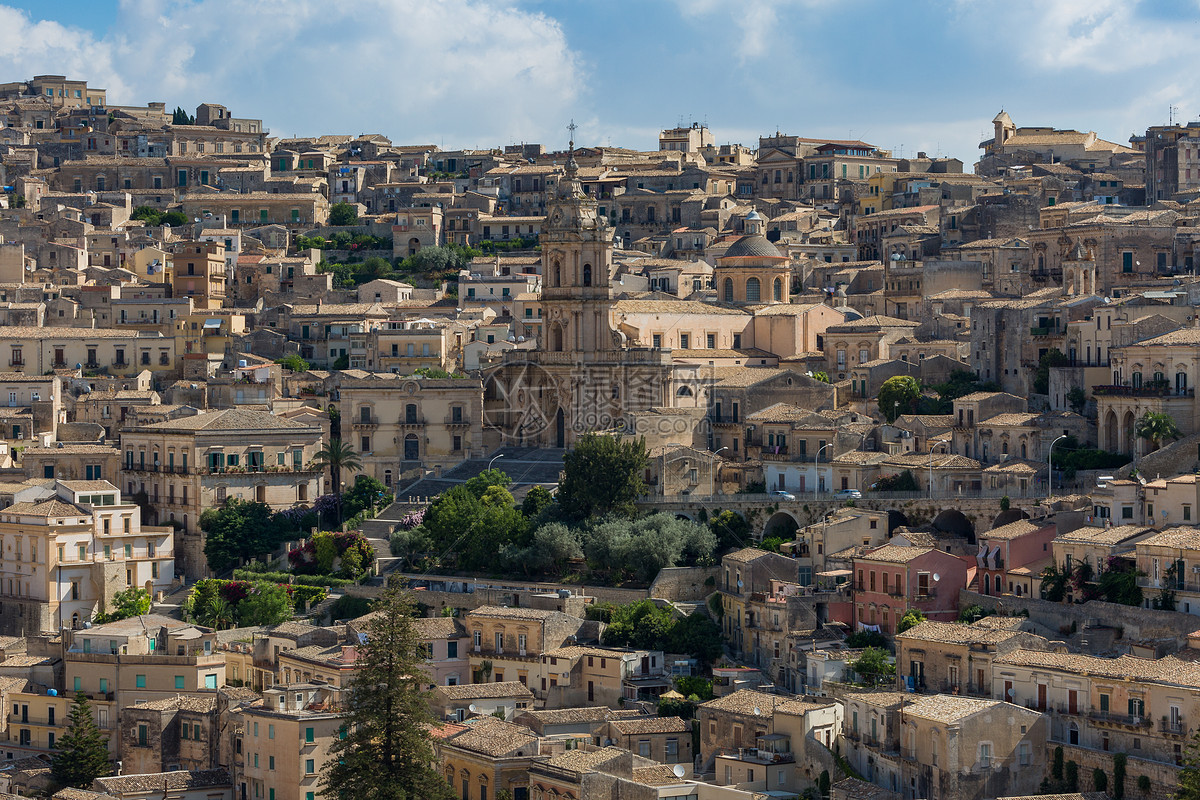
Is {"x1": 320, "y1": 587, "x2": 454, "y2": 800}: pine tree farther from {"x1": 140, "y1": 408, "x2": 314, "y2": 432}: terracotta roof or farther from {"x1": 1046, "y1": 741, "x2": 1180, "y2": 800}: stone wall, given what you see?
{"x1": 140, "y1": 408, "x2": 314, "y2": 432}: terracotta roof

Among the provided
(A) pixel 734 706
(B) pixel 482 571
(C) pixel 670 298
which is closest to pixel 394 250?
(C) pixel 670 298

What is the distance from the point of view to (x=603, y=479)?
74.4 m

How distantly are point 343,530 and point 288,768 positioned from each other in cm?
1915

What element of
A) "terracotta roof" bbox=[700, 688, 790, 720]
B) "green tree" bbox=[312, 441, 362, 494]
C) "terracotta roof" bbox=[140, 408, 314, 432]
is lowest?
"terracotta roof" bbox=[700, 688, 790, 720]

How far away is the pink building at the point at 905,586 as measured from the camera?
2566 inches

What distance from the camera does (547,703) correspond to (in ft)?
217

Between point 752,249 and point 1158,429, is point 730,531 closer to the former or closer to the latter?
point 1158,429

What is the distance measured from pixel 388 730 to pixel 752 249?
139ft

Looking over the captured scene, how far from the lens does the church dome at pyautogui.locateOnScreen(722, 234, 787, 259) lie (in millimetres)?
96812

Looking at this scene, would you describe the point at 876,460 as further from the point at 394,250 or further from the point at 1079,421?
the point at 394,250

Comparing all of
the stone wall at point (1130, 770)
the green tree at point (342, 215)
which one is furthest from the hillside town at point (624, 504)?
the green tree at point (342, 215)

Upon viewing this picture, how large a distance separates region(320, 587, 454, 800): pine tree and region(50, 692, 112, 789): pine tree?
7.45m

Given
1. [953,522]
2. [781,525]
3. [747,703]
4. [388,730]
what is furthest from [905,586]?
[388,730]

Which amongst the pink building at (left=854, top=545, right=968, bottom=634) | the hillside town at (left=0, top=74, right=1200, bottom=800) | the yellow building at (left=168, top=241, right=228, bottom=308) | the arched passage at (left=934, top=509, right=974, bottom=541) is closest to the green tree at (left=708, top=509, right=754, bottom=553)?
the hillside town at (left=0, top=74, right=1200, bottom=800)
